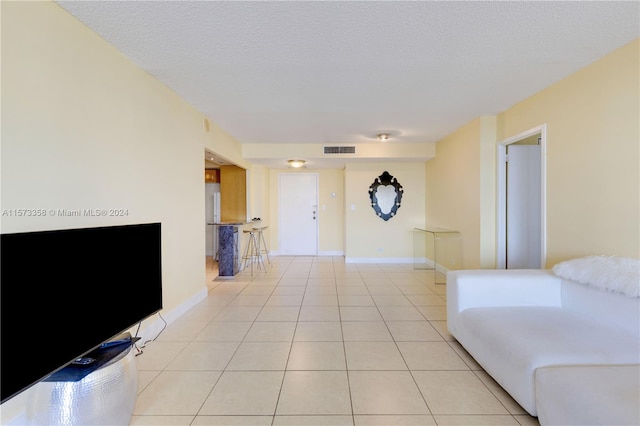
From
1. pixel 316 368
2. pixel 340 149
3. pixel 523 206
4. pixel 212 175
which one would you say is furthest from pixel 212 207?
pixel 523 206

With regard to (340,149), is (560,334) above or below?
below

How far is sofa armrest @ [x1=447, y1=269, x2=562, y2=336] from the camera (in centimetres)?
223

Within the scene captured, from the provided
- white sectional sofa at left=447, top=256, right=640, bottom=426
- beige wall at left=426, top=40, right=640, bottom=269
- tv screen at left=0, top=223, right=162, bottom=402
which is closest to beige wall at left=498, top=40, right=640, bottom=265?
beige wall at left=426, top=40, right=640, bottom=269

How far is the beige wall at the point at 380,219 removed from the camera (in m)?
6.02

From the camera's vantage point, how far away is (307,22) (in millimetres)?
1817

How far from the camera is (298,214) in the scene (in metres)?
6.93

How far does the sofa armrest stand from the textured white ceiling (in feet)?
5.87

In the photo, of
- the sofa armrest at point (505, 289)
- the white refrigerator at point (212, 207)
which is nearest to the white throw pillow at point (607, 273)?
the sofa armrest at point (505, 289)

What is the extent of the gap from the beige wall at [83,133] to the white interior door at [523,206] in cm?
415

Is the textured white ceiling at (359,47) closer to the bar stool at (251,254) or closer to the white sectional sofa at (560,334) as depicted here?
the white sectional sofa at (560,334)

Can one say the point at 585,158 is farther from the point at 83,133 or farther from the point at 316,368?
the point at 83,133

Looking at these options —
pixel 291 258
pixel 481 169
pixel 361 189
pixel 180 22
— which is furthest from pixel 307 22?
pixel 291 258

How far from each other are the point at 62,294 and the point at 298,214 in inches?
223

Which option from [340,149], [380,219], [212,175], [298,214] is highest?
[340,149]
